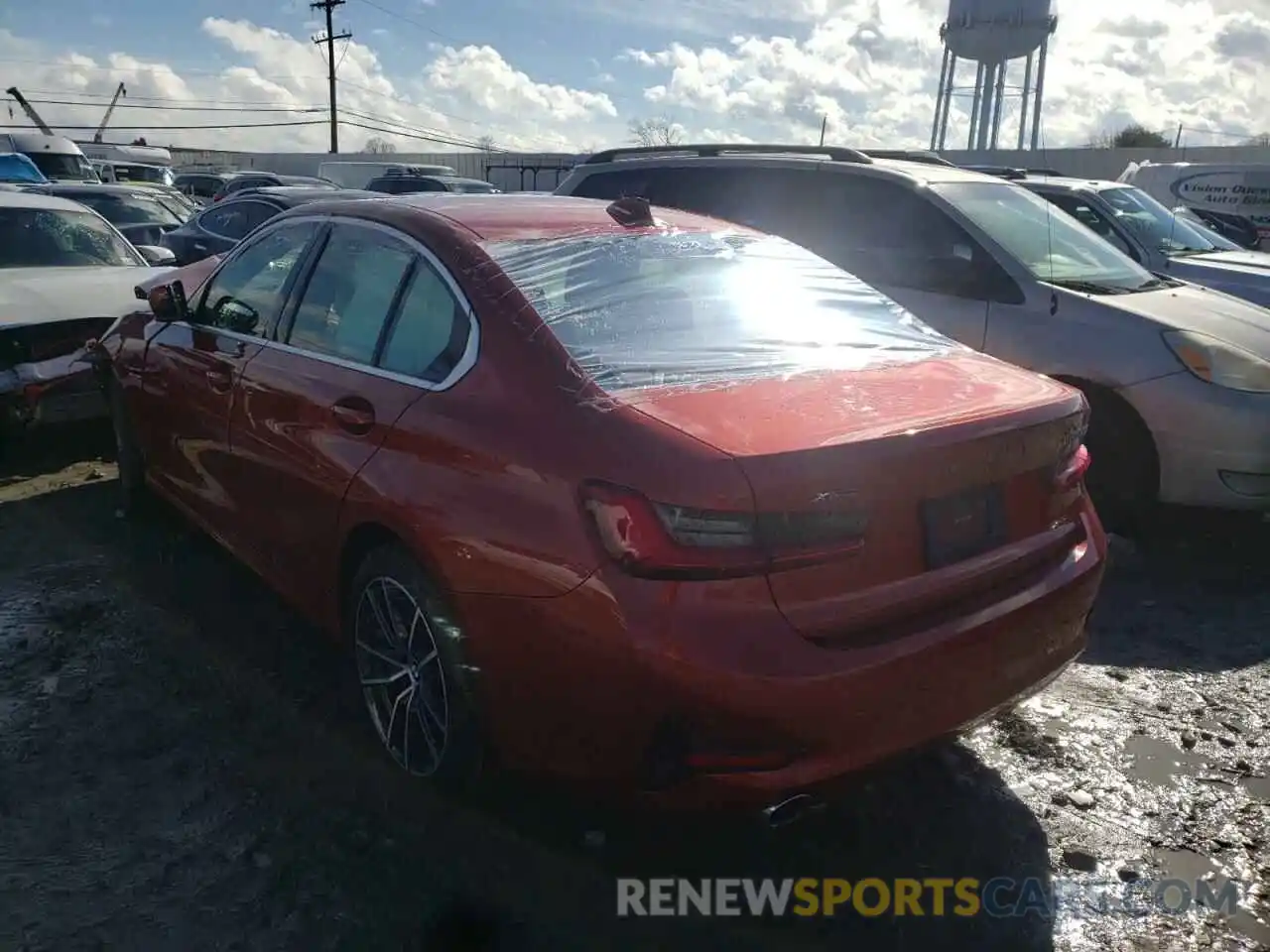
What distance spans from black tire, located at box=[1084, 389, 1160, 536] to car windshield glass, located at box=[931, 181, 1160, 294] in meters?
0.76

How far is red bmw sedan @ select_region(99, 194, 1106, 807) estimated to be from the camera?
2.26 m

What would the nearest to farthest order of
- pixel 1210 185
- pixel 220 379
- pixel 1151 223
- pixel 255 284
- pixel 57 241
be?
1. pixel 220 379
2. pixel 255 284
3. pixel 57 241
4. pixel 1151 223
5. pixel 1210 185

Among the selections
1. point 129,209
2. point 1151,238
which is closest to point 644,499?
point 1151,238

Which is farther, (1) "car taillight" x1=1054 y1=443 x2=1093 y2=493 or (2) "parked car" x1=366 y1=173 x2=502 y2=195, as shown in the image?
(2) "parked car" x1=366 y1=173 x2=502 y2=195

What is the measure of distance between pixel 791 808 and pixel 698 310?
1.50 meters

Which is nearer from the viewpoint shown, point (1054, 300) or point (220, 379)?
point (220, 379)

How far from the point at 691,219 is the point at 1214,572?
308 centimetres

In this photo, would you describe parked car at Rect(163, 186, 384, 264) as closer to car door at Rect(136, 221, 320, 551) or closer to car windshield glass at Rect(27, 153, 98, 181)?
car door at Rect(136, 221, 320, 551)

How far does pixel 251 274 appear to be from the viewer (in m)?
4.09

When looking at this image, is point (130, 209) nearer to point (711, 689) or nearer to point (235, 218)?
point (235, 218)

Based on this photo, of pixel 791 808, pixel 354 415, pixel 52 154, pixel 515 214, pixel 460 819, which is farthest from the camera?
pixel 52 154

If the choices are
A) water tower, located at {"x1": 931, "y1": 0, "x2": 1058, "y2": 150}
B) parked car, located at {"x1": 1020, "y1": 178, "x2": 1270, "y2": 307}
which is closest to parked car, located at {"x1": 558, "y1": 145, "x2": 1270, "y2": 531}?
parked car, located at {"x1": 1020, "y1": 178, "x2": 1270, "y2": 307}

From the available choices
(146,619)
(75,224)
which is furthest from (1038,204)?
(75,224)

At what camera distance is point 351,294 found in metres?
3.39
